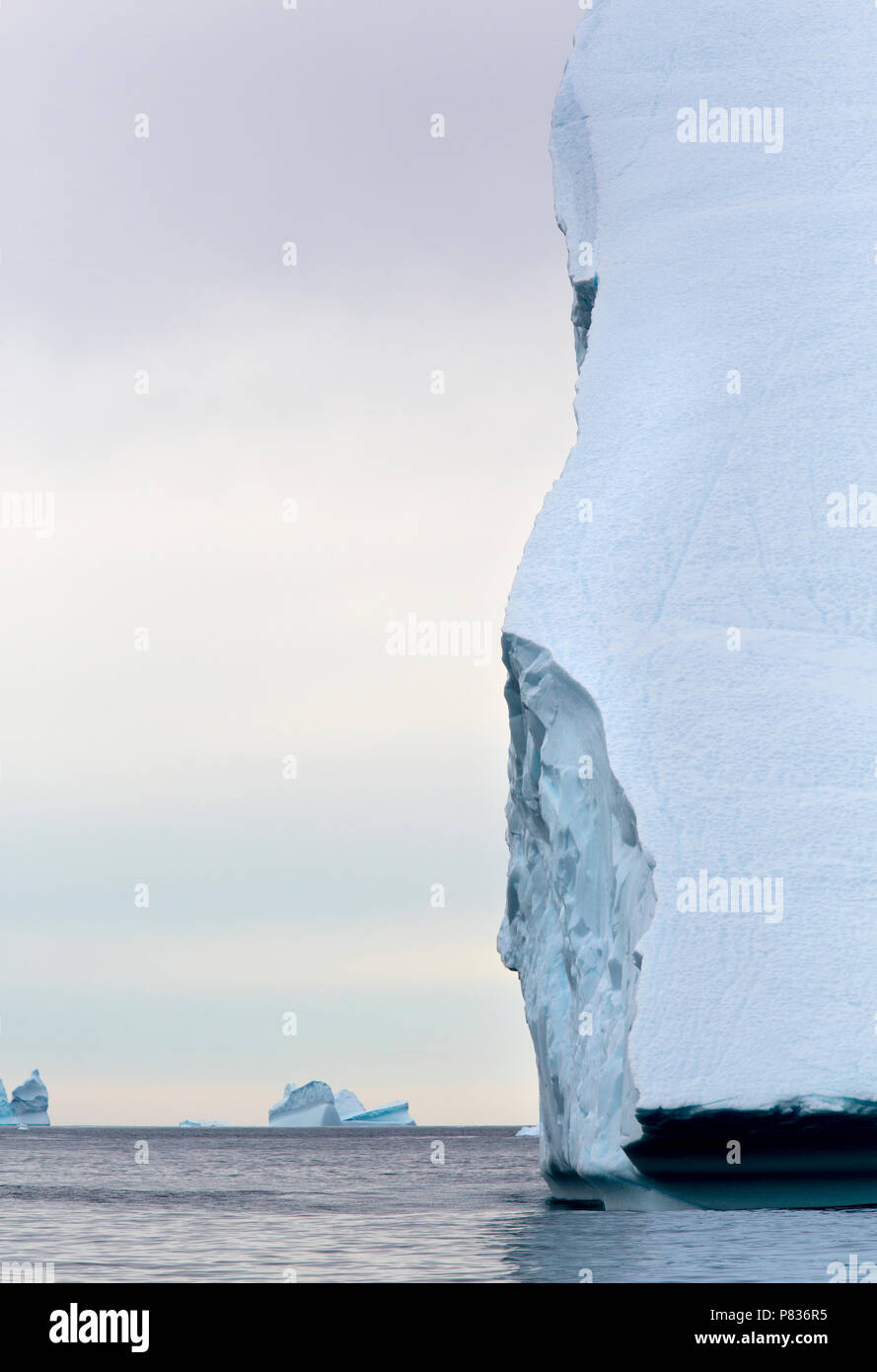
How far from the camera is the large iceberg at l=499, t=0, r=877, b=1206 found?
14469 mm

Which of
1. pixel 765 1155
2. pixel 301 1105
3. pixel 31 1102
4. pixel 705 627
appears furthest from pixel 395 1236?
pixel 31 1102

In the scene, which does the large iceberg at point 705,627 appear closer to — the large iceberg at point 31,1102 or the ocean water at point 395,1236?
the ocean water at point 395,1236

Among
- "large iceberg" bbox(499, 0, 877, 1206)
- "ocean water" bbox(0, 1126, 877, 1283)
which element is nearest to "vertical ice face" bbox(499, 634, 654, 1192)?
"large iceberg" bbox(499, 0, 877, 1206)

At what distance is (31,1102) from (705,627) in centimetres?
6464

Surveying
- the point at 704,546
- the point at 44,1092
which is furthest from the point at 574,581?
the point at 44,1092

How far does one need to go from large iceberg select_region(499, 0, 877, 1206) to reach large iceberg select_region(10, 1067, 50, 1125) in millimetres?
57975

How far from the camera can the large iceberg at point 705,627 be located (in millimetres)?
14469

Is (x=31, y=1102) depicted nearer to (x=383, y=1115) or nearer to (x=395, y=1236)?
(x=383, y=1115)

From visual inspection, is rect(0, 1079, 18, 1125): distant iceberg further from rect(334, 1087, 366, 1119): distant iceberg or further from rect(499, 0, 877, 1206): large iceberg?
rect(499, 0, 877, 1206): large iceberg

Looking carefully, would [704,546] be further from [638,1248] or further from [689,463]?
[638,1248]

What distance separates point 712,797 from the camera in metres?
15.4

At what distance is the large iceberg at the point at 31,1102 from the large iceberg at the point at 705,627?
58.0 m

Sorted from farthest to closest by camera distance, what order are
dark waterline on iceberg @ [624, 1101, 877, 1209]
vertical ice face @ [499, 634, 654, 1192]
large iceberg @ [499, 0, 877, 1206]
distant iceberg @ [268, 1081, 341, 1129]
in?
distant iceberg @ [268, 1081, 341, 1129] → vertical ice face @ [499, 634, 654, 1192] → large iceberg @ [499, 0, 877, 1206] → dark waterline on iceberg @ [624, 1101, 877, 1209]
